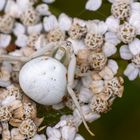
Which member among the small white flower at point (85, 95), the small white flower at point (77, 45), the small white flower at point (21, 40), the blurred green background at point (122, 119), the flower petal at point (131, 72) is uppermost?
the small white flower at point (77, 45)

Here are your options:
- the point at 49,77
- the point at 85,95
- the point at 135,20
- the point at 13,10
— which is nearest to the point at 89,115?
the point at 85,95

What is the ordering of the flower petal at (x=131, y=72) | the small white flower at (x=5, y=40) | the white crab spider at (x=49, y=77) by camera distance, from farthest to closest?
1. the small white flower at (x=5, y=40)
2. the flower petal at (x=131, y=72)
3. the white crab spider at (x=49, y=77)

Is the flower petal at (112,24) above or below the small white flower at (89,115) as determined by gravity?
above

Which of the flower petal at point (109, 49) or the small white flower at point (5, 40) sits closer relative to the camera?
the flower petal at point (109, 49)

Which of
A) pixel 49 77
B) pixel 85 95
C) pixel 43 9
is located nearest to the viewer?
pixel 49 77

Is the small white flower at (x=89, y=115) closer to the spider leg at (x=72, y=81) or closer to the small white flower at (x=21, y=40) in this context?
the spider leg at (x=72, y=81)

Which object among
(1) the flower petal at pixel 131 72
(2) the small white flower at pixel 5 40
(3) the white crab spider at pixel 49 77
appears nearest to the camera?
(3) the white crab spider at pixel 49 77

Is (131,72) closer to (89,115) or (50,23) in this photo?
(89,115)

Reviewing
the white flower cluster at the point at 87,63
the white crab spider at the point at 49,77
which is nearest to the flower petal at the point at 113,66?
the white flower cluster at the point at 87,63
